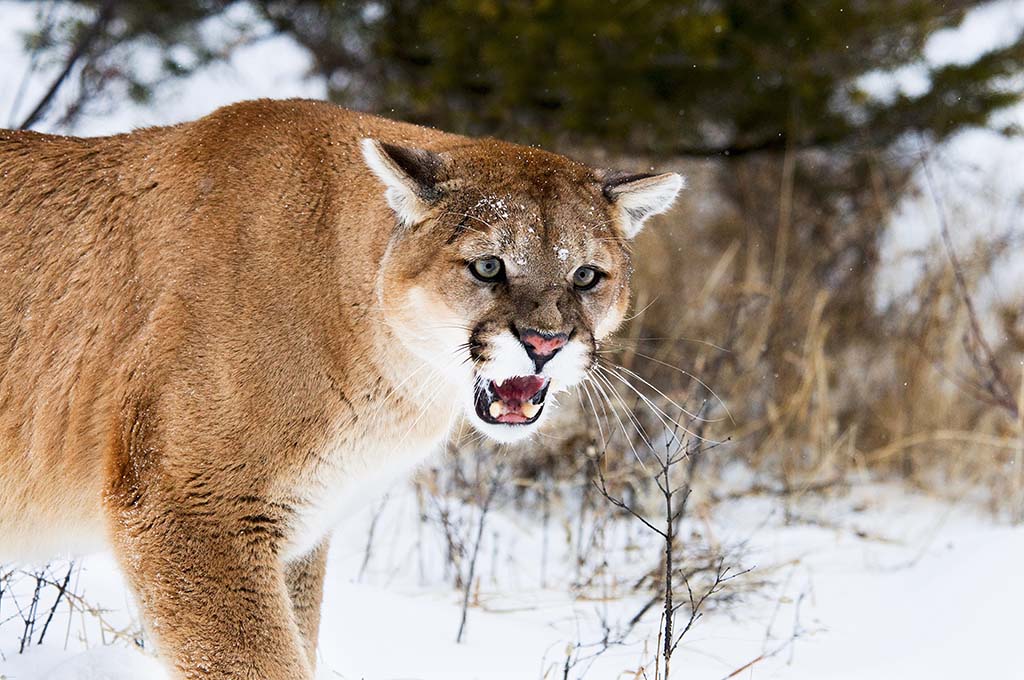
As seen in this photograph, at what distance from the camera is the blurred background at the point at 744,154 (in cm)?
718

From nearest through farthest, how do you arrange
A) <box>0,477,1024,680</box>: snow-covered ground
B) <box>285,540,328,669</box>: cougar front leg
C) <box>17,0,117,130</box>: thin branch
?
1. <box>285,540,328,669</box>: cougar front leg
2. <box>0,477,1024,680</box>: snow-covered ground
3. <box>17,0,117,130</box>: thin branch

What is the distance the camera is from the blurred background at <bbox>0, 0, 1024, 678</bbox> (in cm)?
718

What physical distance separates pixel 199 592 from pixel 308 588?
0.87 meters

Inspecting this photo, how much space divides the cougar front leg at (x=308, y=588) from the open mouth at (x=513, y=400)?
1.04 m

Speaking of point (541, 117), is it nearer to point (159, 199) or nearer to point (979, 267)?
point (979, 267)

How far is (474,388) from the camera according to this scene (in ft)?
12.8

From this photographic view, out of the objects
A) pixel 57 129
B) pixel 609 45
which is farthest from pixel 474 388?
pixel 609 45

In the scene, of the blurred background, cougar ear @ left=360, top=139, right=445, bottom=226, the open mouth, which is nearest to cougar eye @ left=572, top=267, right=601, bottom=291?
the open mouth

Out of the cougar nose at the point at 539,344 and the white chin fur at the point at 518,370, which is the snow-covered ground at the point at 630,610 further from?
the cougar nose at the point at 539,344

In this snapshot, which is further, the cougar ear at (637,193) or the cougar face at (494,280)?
the cougar ear at (637,193)

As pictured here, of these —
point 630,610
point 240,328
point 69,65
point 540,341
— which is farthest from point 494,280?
point 69,65

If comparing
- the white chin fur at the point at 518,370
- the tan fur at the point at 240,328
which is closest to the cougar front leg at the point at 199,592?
the tan fur at the point at 240,328

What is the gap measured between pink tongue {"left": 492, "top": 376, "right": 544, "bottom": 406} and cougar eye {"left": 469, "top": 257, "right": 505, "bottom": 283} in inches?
13.9

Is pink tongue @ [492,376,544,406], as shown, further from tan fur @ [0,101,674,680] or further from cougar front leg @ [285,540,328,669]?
cougar front leg @ [285,540,328,669]
